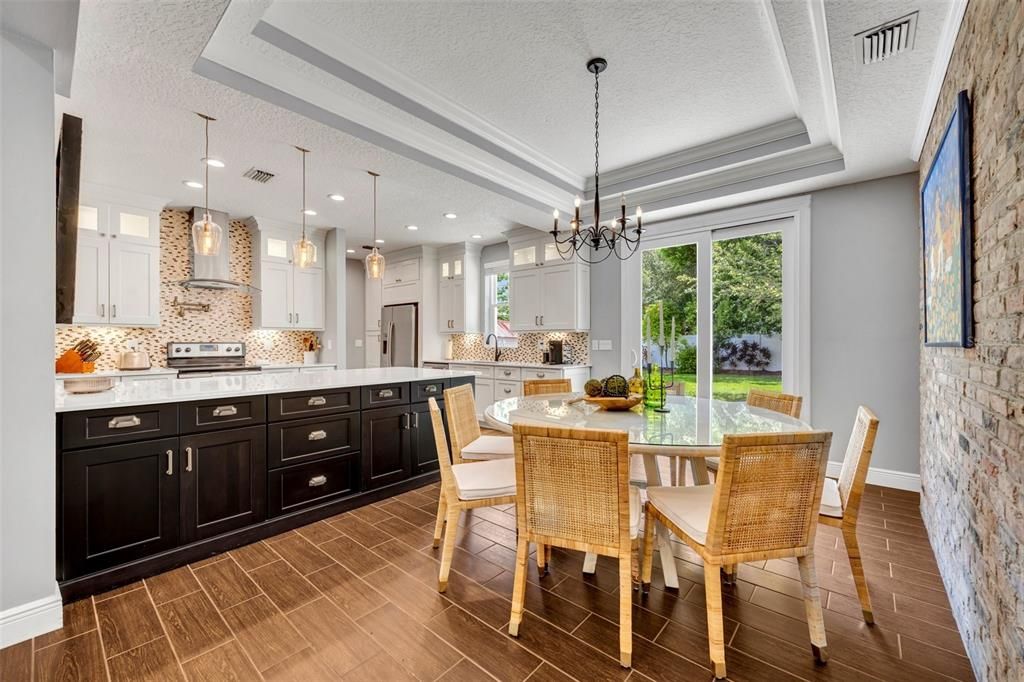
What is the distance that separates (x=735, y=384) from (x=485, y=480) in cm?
339

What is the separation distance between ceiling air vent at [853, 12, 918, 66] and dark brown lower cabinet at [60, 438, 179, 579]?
391 centimetres

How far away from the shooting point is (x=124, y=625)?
6.06 ft

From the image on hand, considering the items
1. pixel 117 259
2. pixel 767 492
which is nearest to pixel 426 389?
pixel 767 492

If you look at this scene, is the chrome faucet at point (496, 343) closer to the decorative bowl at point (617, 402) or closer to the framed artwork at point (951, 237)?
the decorative bowl at point (617, 402)

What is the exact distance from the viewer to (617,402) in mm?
2391

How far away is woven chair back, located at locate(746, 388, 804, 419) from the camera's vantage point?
265 cm

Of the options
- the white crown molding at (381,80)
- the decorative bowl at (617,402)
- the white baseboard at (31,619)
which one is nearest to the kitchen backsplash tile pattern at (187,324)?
the white baseboard at (31,619)

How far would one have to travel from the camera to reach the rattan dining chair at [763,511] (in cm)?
152

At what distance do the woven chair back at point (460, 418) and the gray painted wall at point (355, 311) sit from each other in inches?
213

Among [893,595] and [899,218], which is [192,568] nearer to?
[893,595]

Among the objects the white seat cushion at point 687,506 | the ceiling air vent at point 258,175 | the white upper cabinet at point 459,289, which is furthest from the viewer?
the white upper cabinet at point 459,289

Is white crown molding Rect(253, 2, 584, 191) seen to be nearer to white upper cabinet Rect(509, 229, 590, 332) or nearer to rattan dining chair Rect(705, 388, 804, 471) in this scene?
white upper cabinet Rect(509, 229, 590, 332)

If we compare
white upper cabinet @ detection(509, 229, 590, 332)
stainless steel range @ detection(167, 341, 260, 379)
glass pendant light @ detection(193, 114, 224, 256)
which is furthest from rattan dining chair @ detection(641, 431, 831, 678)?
→ stainless steel range @ detection(167, 341, 260, 379)

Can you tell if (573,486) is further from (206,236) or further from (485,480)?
(206,236)
